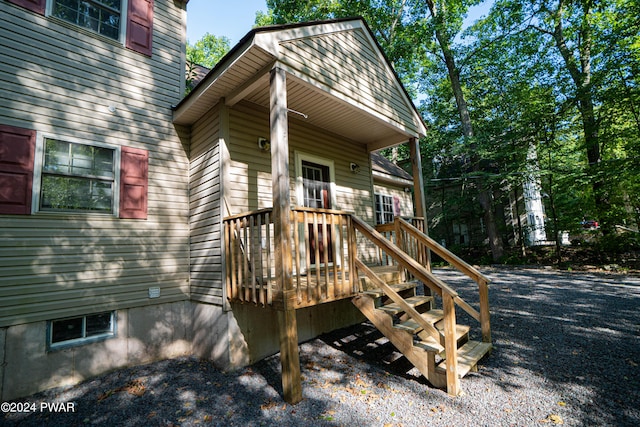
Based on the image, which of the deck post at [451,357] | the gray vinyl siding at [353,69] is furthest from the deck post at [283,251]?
the deck post at [451,357]

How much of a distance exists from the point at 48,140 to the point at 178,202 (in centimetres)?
176

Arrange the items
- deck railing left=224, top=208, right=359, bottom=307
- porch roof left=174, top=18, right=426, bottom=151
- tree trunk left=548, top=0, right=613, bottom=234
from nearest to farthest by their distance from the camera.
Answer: deck railing left=224, top=208, right=359, bottom=307 < porch roof left=174, top=18, right=426, bottom=151 < tree trunk left=548, top=0, right=613, bottom=234

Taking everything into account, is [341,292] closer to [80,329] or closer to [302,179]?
[302,179]

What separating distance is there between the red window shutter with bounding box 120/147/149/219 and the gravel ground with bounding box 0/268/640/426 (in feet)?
7.29

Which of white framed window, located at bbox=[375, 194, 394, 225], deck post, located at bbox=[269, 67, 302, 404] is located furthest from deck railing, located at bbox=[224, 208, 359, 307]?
white framed window, located at bbox=[375, 194, 394, 225]

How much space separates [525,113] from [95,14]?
46.5 ft

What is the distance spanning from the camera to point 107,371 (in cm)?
393

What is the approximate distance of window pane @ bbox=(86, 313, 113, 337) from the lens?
396 cm

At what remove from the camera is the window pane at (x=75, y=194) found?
3.81 meters

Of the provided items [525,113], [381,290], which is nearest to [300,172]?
[381,290]

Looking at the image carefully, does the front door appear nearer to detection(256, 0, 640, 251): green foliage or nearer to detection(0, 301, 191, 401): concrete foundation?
detection(0, 301, 191, 401): concrete foundation

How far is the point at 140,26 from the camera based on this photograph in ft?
15.7

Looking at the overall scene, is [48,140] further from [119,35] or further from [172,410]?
[172,410]

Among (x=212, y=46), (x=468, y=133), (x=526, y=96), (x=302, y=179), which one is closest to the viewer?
(x=302, y=179)
